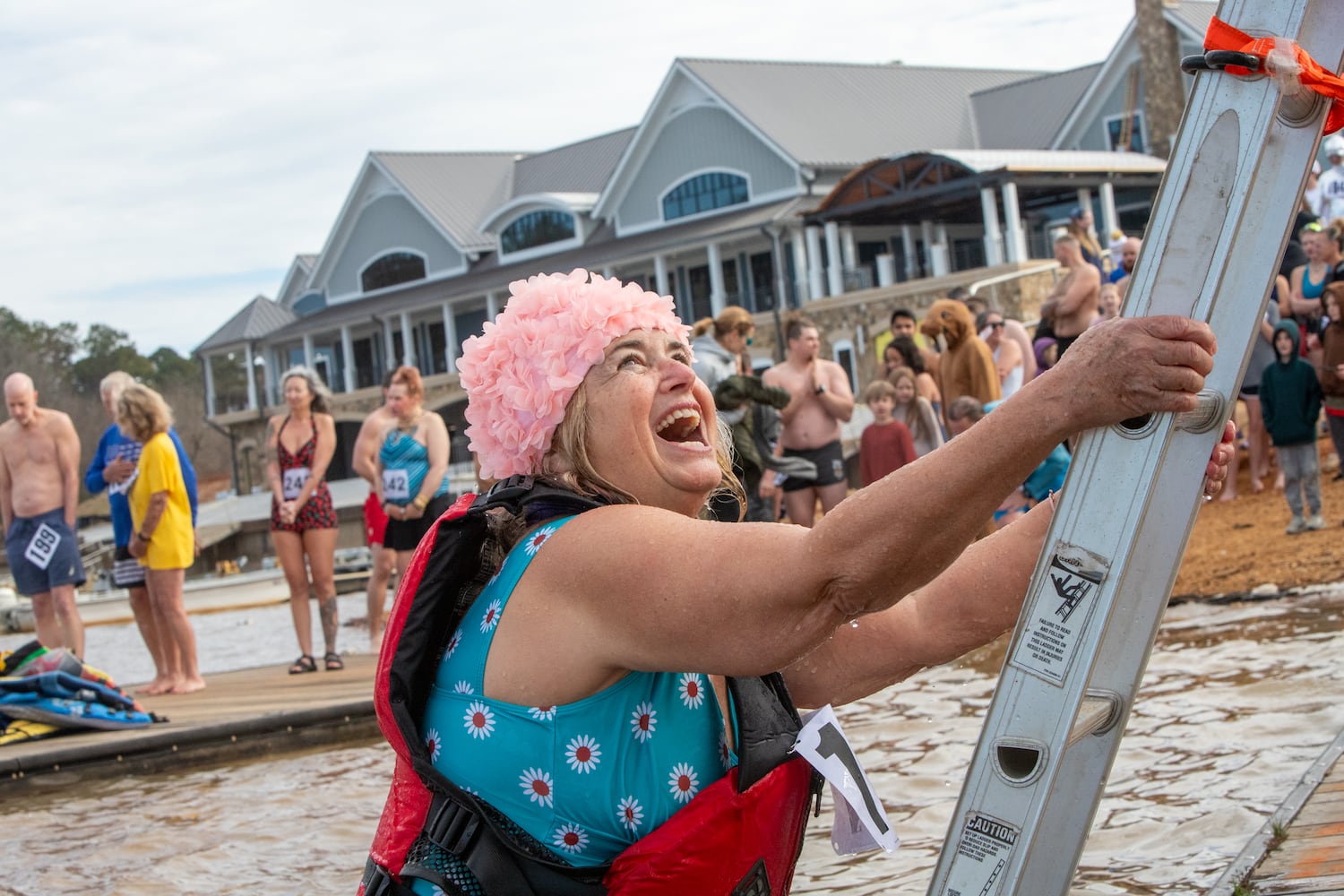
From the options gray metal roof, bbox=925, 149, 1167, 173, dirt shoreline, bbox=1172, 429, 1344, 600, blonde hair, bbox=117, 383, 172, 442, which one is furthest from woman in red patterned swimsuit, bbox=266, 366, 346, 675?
gray metal roof, bbox=925, 149, 1167, 173

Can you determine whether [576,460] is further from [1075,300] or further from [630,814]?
[1075,300]

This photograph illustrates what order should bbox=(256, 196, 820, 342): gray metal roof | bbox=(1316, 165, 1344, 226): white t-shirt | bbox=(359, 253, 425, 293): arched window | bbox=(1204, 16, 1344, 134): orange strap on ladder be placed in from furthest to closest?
bbox=(359, 253, 425, 293): arched window, bbox=(256, 196, 820, 342): gray metal roof, bbox=(1316, 165, 1344, 226): white t-shirt, bbox=(1204, 16, 1344, 134): orange strap on ladder

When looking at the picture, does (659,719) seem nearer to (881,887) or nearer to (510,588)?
(510,588)

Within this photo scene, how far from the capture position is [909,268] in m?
37.5

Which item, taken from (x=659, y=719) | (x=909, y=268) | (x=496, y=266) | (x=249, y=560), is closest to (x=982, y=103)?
(x=909, y=268)

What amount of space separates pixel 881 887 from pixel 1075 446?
2.67 m

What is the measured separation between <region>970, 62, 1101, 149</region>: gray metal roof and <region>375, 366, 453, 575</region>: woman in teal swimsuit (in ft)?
117

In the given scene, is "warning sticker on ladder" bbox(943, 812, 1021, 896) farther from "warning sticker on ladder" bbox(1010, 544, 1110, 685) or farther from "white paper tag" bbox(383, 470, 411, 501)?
"white paper tag" bbox(383, 470, 411, 501)

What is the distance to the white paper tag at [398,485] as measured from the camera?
9.77m

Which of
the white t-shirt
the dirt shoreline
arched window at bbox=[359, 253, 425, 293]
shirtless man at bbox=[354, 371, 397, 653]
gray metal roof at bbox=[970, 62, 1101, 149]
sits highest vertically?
gray metal roof at bbox=[970, 62, 1101, 149]

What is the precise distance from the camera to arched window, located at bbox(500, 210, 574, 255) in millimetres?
46344

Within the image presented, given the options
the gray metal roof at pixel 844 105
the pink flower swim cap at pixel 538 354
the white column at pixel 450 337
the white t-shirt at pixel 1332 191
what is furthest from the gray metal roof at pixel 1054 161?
the pink flower swim cap at pixel 538 354

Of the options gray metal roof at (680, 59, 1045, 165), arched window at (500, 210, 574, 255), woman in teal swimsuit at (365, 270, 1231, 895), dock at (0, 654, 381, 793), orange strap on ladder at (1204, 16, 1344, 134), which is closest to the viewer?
orange strap on ladder at (1204, 16, 1344, 134)

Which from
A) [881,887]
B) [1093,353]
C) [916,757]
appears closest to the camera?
[1093,353]
